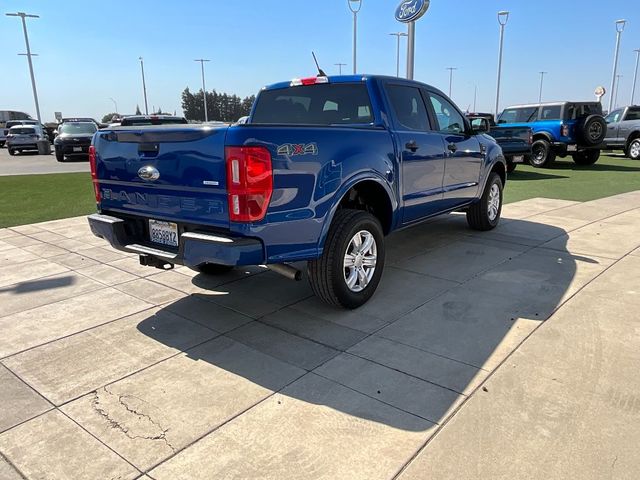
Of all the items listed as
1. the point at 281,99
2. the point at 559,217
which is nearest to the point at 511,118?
the point at 559,217

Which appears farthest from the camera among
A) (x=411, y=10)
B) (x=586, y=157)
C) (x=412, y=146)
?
(x=586, y=157)

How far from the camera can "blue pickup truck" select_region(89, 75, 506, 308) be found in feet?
10.2

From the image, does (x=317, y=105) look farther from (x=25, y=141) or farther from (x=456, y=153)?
(x=25, y=141)

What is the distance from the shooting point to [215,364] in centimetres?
319

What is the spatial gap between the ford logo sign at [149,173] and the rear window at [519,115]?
15.0m

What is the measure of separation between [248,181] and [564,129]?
569 inches

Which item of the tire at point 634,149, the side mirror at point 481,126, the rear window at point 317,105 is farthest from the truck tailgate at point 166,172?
the tire at point 634,149

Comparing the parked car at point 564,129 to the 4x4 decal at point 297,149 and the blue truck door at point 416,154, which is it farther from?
the 4x4 decal at point 297,149

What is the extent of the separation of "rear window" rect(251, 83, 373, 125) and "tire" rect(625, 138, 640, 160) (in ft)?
56.7

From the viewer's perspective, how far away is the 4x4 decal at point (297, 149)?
316cm

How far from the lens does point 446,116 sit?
18.3 ft

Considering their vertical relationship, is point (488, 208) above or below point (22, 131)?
below

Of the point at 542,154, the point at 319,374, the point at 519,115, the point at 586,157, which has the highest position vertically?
the point at 519,115

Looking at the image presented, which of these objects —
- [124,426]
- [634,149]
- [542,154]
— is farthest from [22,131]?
[634,149]
